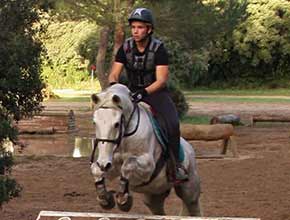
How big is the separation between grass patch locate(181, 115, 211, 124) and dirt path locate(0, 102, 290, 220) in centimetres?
649

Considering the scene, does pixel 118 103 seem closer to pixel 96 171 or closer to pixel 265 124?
pixel 96 171

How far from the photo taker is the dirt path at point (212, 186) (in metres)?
10.1

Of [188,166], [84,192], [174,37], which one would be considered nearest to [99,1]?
[174,37]

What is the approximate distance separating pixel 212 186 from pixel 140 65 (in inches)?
258

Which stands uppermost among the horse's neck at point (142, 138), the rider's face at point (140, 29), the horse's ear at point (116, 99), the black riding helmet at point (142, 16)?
the black riding helmet at point (142, 16)

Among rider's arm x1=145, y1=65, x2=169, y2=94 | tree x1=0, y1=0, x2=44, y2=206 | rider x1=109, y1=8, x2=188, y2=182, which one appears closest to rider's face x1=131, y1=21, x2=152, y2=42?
rider x1=109, y1=8, x2=188, y2=182

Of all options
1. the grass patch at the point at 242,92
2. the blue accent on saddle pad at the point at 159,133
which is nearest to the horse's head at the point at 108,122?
the blue accent on saddle pad at the point at 159,133

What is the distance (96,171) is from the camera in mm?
5109

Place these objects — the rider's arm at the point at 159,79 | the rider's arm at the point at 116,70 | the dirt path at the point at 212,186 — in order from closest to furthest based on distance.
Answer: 1. the rider's arm at the point at 159,79
2. the rider's arm at the point at 116,70
3. the dirt path at the point at 212,186

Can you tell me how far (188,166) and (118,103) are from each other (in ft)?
4.93

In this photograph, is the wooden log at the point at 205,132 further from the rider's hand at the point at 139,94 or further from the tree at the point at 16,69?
the rider's hand at the point at 139,94

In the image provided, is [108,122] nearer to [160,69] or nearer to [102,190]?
[102,190]

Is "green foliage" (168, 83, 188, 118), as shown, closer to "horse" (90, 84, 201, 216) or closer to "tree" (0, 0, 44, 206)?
"tree" (0, 0, 44, 206)

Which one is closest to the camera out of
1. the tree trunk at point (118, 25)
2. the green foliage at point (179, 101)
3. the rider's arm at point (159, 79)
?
the rider's arm at point (159, 79)
